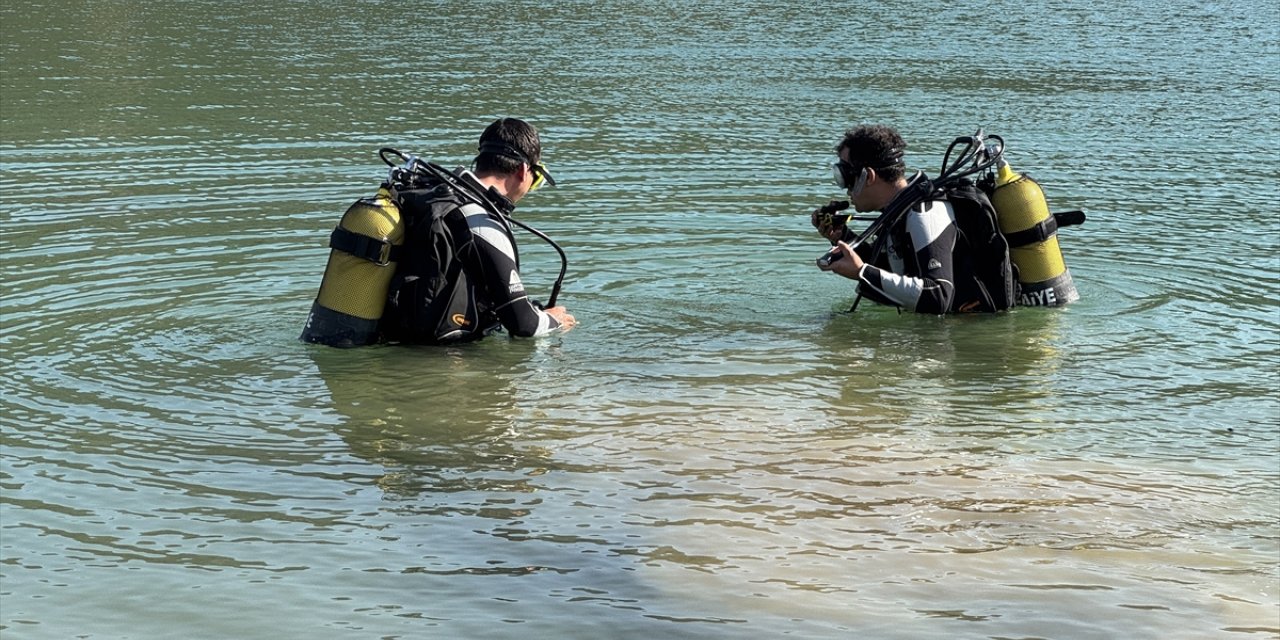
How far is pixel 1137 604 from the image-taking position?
4.81 m

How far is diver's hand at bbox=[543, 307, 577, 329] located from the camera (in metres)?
7.93

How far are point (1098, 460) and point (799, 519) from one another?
4.98 feet

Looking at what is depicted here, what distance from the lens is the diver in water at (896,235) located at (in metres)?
7.90

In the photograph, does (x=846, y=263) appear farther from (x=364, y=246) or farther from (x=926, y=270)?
(x=364, y=246)

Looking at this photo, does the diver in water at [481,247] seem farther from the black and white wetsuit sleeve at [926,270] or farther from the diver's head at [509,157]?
the black and white wetsuit sleeve at [926,270]

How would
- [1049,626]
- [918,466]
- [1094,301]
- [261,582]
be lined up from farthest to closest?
[1094,301] < [918,466] < [261,582] < [1049,626]

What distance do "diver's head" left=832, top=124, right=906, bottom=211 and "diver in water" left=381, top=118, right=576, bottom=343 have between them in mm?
1666

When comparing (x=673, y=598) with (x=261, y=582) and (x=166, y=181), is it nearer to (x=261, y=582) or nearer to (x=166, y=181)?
(x=261, y=582)

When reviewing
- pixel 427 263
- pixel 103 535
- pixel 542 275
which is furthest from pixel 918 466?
pixel 542 275

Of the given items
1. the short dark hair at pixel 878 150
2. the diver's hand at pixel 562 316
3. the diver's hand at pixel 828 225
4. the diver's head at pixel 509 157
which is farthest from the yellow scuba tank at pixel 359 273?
the short dark hair at pixel 878 150

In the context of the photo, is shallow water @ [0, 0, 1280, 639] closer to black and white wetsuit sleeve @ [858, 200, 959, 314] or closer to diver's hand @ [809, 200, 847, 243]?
black and white wetsuit sleeve @ [858, 200, 959, 314]

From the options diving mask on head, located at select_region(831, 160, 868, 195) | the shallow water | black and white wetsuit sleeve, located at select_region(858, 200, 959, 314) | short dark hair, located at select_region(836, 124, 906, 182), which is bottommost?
the shallow water

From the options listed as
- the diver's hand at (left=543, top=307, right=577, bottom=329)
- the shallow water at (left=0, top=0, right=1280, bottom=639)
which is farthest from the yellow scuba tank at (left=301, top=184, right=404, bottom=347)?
the diver's hand at (left=543, top=307, right=577, bottom=329)

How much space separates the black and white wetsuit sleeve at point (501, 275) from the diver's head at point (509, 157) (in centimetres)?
22
